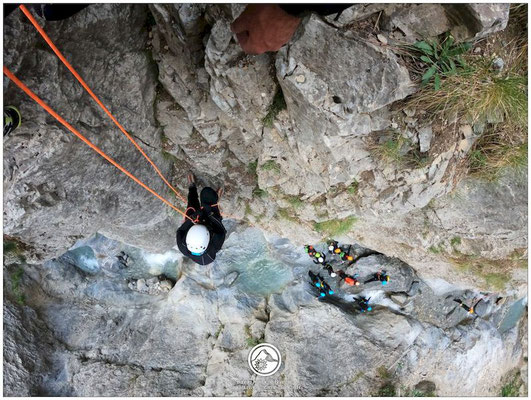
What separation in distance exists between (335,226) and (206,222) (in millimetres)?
2506

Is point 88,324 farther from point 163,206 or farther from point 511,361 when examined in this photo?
point 511,361

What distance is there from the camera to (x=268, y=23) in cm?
276

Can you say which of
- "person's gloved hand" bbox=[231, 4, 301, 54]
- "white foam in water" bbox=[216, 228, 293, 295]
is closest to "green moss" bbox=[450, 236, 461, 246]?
"white foam in water" bbox=[216, 228, 293, 295]

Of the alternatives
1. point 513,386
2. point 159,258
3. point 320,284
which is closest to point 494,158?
point 320,284

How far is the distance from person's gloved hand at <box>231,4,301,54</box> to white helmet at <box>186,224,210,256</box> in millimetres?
2575

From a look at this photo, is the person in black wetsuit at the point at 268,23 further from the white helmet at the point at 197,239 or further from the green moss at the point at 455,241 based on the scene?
the green moss at the point at 455,241

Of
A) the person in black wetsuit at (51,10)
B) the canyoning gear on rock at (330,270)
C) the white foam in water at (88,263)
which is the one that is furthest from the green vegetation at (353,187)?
the white foam in water at (88,263)

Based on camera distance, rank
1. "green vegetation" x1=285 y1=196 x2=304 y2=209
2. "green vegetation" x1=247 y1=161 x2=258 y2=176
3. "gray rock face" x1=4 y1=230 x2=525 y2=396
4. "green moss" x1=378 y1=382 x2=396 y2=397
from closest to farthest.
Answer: "green vegetation" x1=247 y1=161 x2=258 y2=176 < "green vegetation" x1=285 y1=196 x2=304 y2=209 < "green moss" x1=378 y1=382 x2=396 y2=397 < "gray rock face" x1=4 y1=230 x2=525 y2=396

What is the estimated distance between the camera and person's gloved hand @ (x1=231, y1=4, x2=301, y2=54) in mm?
2748

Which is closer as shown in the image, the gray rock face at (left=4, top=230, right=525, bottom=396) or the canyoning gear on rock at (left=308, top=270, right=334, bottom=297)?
the gray rock face at (left=4, top=230, right=525, bottom=396)

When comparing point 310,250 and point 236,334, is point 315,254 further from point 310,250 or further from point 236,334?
point 236,334

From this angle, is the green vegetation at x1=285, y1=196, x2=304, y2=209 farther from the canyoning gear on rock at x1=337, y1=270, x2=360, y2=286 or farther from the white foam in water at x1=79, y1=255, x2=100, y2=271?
the white foam in water at x1=79, y1=255, x2=100, y2=271

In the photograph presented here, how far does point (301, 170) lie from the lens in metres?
4.91

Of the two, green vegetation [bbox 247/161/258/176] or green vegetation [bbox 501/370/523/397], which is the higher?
green vegetation [bbox 247/161/258/176]
